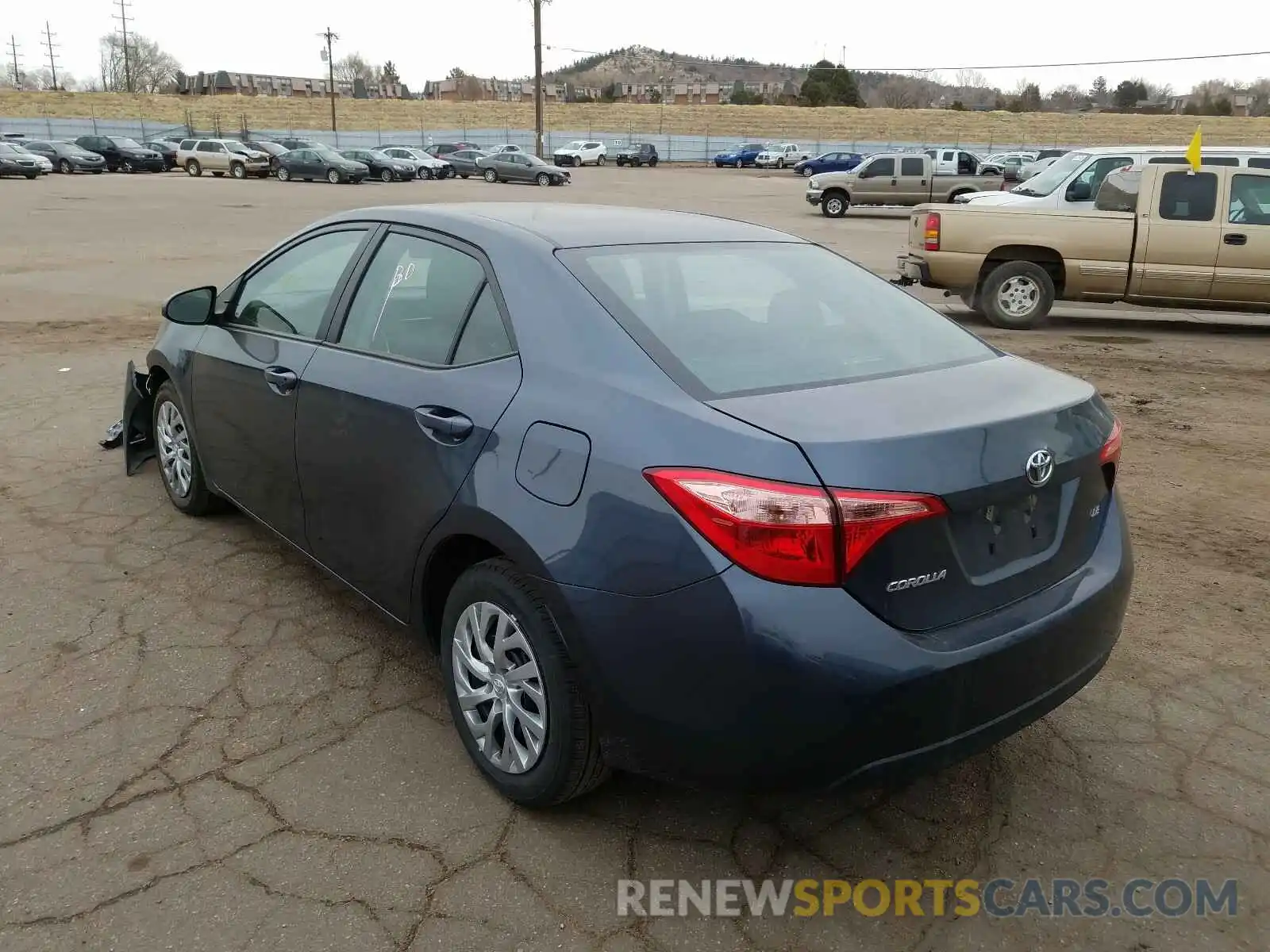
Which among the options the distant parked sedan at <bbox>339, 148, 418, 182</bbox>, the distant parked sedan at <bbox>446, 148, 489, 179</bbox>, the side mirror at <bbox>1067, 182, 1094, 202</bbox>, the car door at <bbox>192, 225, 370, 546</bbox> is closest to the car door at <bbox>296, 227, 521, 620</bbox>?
the car door at <bbox>192, 225, 370, 546</bbox>

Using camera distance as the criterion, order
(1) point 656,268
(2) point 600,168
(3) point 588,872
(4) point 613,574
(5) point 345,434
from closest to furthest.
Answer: (4) point 613,574, (3) point 588,872, (1) point 656,268, (5) point 345,434, (2) point 600,168

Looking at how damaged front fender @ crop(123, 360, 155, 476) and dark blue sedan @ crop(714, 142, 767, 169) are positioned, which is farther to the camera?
dark blue sedan @ crop(714, 142, 767, 169)

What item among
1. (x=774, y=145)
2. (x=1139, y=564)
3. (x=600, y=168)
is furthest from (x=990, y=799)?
(x=774, y=145)

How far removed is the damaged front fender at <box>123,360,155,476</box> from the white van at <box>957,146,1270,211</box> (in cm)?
931

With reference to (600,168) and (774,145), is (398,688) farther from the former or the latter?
(774,145)

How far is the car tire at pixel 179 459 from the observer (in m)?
4.65

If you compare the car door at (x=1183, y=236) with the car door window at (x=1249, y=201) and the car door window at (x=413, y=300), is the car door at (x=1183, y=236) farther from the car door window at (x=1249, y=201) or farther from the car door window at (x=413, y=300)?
the car door window at (x=413, y=300)

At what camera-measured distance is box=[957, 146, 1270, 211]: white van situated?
1119cm

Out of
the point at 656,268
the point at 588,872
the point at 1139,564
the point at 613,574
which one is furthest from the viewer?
the point at 1139,564

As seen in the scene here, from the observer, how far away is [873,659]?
2162 mm

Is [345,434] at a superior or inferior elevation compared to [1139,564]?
superior

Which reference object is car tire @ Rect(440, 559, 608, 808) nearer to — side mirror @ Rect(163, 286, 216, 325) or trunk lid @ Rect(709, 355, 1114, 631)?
trunk lid @ Rect(709, 355, 1114, 631)

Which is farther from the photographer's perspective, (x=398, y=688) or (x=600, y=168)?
(x=600, y=168)

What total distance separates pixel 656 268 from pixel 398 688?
1666 millimetres
